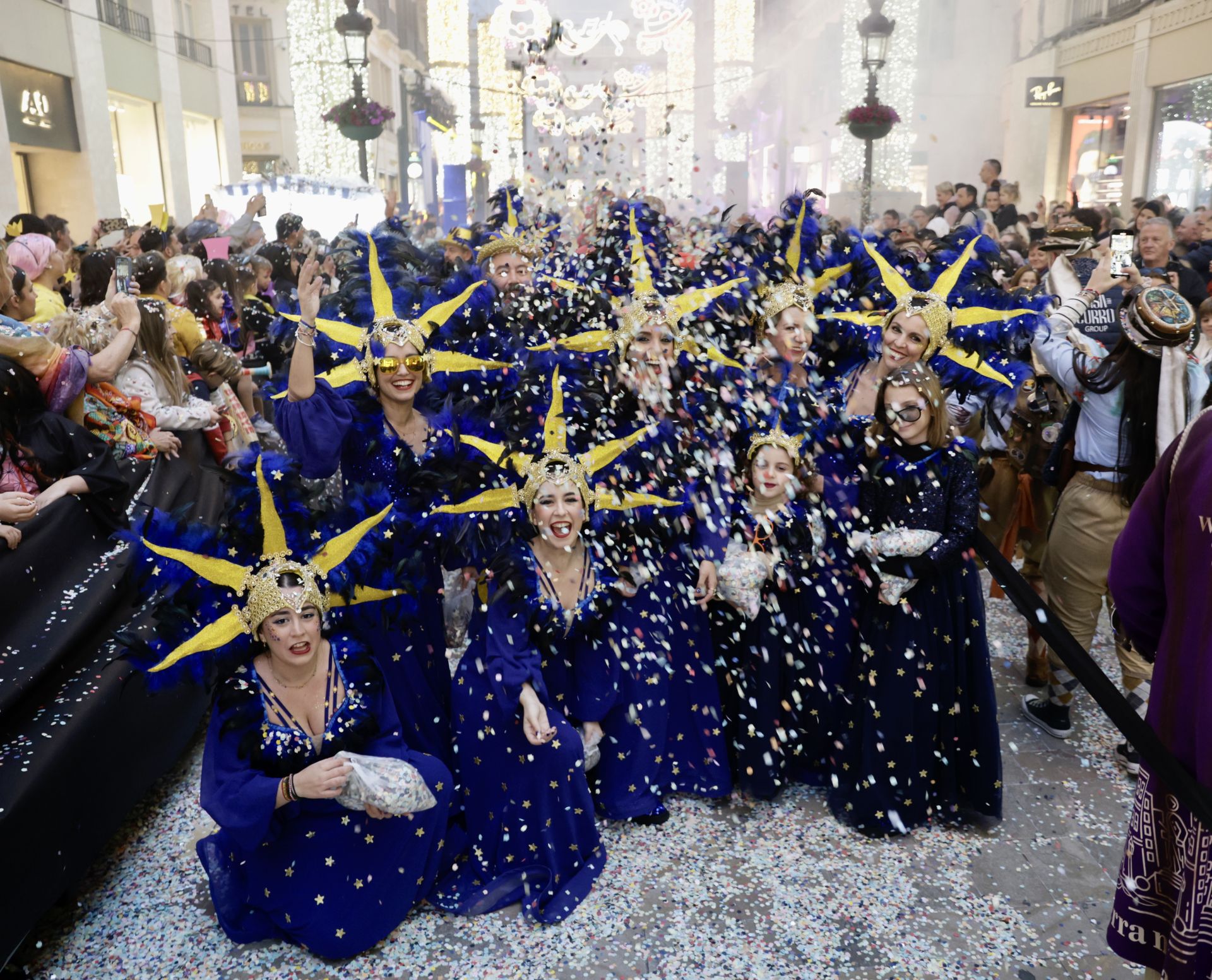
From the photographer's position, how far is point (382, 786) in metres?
2.79

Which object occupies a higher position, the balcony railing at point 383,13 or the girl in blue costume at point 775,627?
the balcony railing at point 383,13

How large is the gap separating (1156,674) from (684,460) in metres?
1.82

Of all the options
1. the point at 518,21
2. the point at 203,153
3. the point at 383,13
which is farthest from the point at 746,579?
Answer: the point at 383,13

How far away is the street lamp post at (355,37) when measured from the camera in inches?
405

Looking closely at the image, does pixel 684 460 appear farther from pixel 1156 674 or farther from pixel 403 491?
pixel 1156 674

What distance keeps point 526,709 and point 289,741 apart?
73 centimetres

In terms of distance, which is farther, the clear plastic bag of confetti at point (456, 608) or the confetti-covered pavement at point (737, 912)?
the clear plastic bag of confetti at point (456, 608)

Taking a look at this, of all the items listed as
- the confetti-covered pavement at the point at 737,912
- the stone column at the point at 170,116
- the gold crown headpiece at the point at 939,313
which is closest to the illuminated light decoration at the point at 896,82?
the stone column at the point at 170,116

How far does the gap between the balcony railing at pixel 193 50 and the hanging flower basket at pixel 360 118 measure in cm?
990

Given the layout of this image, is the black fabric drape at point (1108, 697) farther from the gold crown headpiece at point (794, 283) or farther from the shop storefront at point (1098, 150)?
the shop storefront at point (1098, 150)

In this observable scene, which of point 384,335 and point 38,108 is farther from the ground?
point 38,108

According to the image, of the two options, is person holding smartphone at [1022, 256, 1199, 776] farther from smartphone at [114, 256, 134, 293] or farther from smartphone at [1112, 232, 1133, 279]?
smartphone at [114, 256, 134, 293]

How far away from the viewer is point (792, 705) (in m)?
3.73

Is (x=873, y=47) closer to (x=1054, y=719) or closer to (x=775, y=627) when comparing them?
(x=1054, y=719)
